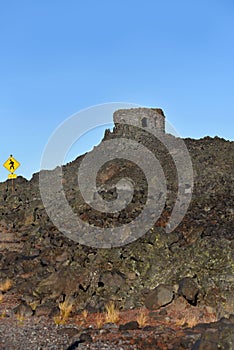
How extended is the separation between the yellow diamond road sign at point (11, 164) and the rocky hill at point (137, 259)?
236 inches

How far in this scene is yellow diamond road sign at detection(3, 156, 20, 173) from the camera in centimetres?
3431

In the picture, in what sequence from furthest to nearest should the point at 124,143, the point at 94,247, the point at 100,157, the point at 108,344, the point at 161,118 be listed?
the point at 161,118
the point at 124,143
the point at 100,157
the point at 94,247
the point at 108,344

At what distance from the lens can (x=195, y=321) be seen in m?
13.4

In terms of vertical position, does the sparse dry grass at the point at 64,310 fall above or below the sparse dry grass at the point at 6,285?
below

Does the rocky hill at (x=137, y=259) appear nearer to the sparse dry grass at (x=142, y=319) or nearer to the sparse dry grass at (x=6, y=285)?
the sparse dry grass at (x=6, y=285)

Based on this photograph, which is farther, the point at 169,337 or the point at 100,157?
the point at 100,157

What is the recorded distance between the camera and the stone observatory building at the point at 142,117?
4191cm

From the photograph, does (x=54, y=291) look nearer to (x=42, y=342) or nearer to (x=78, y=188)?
(x=42, y=342)

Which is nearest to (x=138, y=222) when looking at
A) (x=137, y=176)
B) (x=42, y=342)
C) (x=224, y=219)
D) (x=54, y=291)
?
(x=224, y=219)

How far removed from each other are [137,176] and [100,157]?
26.6 feet

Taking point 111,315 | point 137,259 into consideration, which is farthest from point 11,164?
point 111,315

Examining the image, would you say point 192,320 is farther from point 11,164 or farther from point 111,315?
point 11,164

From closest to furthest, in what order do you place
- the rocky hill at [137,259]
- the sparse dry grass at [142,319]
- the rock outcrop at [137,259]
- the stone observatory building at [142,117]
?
the sparse dry grass at [142,319], the rocky hill at [137,259], the rock outcrop at [137,259], the stone observatory building at [142,117]

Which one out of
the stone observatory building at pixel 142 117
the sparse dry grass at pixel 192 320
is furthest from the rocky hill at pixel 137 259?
the stone observatory building at pixel 142 117
